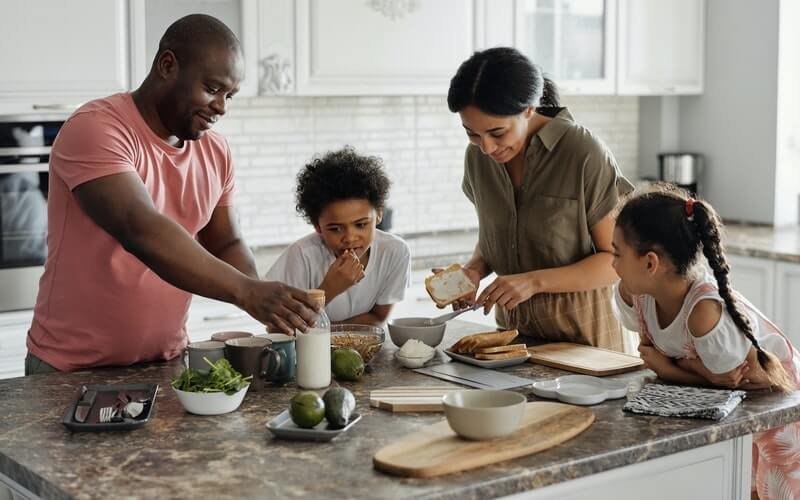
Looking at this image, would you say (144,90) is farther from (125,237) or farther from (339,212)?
(339,212)

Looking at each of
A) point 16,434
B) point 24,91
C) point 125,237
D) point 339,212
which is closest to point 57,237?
point 125,237

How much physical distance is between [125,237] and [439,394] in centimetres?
75

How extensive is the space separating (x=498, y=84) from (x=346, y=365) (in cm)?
82

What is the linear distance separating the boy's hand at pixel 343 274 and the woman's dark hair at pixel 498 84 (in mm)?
475

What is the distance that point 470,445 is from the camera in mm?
1905

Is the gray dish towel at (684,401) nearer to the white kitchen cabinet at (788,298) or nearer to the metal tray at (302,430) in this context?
the metal tray at (302,430)

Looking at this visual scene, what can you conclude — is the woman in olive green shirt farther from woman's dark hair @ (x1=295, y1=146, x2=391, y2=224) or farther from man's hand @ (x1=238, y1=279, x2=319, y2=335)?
man's hand @ (x1=238, y1=279, x2=319, y2=335)

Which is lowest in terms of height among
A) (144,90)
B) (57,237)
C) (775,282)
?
(775,282)

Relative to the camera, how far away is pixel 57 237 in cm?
247

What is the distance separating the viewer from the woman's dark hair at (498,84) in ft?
8.86

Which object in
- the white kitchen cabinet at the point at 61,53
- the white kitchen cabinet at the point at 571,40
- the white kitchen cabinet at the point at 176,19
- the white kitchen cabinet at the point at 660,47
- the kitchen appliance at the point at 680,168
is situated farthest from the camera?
the kitchen appliance at the point at 680,168

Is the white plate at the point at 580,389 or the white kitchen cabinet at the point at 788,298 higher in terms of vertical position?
the white plate at the point at 580,389

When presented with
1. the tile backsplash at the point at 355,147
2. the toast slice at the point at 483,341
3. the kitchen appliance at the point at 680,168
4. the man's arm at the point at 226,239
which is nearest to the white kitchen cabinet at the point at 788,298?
the kitchen appliance at the point at 680,168

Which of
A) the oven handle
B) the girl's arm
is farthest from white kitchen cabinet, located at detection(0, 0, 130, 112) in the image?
the girl's arm
